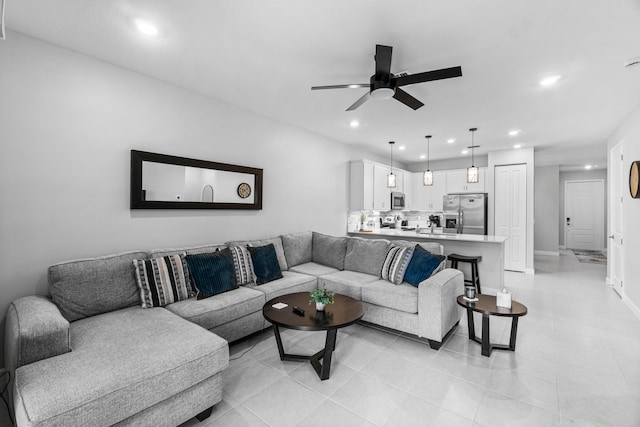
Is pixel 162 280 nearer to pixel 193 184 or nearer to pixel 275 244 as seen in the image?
pixel 193 184

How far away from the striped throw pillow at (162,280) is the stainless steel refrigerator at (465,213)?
594 cm

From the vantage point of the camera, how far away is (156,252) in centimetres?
289

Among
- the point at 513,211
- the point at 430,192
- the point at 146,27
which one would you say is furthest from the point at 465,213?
the point at 146,27

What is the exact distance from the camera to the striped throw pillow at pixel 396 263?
11.0 ft

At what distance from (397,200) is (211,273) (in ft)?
16.5

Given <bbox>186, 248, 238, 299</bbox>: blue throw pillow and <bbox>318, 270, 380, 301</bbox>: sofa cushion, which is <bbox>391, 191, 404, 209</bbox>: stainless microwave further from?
<bbox>186, 248, 238, 299</bbox>: blue throw pillow

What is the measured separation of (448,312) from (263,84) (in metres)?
3.07

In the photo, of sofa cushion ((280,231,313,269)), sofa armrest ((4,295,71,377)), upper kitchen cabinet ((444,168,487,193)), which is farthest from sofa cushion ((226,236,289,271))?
upper kitchen cabinet ((444,168,487,193))

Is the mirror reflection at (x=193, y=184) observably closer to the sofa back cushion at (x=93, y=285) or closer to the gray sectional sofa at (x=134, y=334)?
the gray sectional sofa at (x=134, y=334)

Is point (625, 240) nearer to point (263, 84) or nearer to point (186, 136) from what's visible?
point (263, 84)

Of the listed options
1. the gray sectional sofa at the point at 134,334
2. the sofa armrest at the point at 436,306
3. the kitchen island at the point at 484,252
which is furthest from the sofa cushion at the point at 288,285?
the kitchen island at the point at 484,252

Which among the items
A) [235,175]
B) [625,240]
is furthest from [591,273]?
[235,175]

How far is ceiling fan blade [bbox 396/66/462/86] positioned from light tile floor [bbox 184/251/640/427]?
2222 millimetres

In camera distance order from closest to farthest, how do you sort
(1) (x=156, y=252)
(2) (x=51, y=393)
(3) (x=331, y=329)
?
1. (2) (x=51, y=393)
2. (3) (x=331, y=329)
3. (1) (x=156, y=252)
